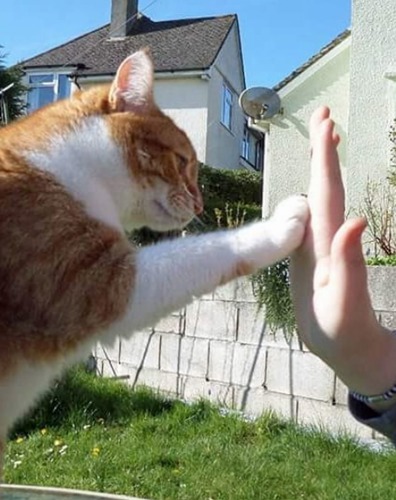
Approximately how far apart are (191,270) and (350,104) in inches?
235

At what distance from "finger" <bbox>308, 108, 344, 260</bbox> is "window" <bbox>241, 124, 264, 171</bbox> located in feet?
52.5

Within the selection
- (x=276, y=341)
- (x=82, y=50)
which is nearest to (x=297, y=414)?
(x=276, y=341)

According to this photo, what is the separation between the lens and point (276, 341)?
12.4 feet

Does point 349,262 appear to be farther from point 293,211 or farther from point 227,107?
point 227,107

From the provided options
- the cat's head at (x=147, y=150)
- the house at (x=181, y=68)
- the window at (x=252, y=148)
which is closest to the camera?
the cat's head at (x=147, y=150)

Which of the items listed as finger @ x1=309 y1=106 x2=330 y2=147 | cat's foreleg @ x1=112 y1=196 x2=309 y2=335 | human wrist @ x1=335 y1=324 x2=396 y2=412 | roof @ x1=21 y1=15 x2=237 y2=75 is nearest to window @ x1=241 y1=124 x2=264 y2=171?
roof @ x1=21 y1=15 x2=237 y2=75

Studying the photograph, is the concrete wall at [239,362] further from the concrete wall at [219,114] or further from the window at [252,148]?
the window at [252,148]

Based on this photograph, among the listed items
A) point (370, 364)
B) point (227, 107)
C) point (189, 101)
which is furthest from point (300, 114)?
point (227, 107)

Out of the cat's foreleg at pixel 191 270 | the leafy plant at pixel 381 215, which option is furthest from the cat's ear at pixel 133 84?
the leafy plant at pixel 381 215

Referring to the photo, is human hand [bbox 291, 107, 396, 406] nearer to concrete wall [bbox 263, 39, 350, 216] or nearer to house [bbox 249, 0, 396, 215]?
house [bbox 249, 0, 396, 215]

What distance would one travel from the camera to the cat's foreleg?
52.6 inches

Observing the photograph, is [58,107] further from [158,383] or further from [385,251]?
[385,251]

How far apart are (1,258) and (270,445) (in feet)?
7.09

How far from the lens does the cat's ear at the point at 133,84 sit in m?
1.69
